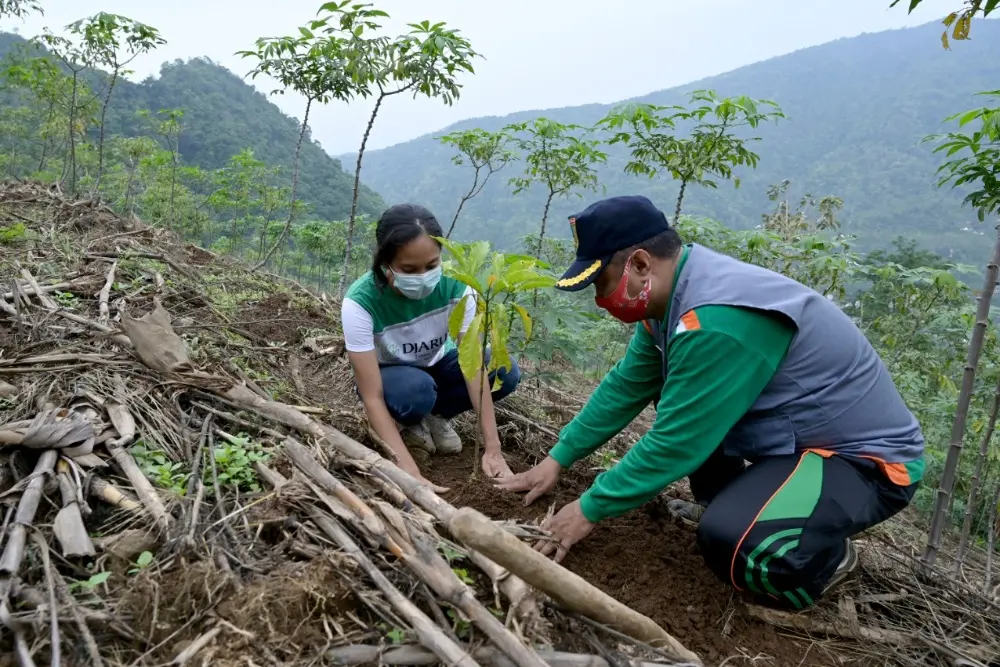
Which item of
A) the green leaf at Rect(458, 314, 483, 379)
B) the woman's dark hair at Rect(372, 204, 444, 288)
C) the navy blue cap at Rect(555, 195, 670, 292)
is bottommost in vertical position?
the green leaf at Rect(458, 314, 483, 379)

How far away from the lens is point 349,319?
261 centimetres

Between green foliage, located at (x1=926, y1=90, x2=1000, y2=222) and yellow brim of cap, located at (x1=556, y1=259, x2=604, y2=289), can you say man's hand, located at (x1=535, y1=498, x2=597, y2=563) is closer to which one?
yellow brim of cap, located at (x1=556, y1=259, x2=604, y2=289)

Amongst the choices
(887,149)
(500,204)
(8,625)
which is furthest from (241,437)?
(887,149)

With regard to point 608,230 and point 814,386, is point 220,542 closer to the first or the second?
point 608,230

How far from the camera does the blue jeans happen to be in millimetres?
2842

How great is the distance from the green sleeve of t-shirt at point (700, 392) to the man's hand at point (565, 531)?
0.39 ft

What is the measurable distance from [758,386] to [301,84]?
21.9ft

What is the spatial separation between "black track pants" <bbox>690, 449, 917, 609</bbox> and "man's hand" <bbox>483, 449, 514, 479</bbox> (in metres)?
0.93

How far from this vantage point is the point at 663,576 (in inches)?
84.2

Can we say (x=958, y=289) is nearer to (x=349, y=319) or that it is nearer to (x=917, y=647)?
(x=917, y=647)

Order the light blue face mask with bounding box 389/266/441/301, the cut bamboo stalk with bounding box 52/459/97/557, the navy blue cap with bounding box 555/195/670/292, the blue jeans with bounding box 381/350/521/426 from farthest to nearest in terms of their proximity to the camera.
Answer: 1. the blue jeans with bounding box 381/350/521/426
2. the light blue face mask with bounding box 389/266/441/301
3. the navy blue cap with bounding box 555/195/670/292
4. the cut bamboo stalk with bounding box 52/459/97/557

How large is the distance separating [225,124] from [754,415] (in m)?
36.2

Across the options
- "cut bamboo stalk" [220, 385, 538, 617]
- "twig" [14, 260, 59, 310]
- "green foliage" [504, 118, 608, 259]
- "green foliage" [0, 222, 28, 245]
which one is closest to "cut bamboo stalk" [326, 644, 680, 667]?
"cut bamboo stalk" [220, 385, 538, 617]

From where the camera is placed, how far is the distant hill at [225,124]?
1109 inches
